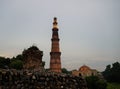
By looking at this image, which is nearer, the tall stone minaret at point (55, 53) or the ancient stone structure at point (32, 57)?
the ancient stone structure at point (32, 57)

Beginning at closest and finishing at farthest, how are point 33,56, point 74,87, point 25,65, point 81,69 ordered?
point 74,87 → point 33,56 → point 25,65 → point 81,69

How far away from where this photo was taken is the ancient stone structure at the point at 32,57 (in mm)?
30641

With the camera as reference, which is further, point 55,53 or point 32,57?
point 55,53

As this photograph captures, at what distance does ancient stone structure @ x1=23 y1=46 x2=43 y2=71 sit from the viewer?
30.6 meters

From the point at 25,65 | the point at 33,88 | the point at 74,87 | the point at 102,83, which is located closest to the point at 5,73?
the point at 33,88

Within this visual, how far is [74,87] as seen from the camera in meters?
6.95

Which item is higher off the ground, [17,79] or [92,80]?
[92,80]

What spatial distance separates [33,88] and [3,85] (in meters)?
0.78

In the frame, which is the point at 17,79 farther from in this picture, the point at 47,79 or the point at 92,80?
the point at 92,80

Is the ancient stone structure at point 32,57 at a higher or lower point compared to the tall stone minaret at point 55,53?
lower

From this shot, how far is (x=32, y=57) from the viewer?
30766 mm

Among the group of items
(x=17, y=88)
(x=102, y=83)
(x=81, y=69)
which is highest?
(x=81, y=69)

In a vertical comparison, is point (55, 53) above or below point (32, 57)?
above

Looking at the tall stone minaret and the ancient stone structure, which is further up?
the tall stone minaret
